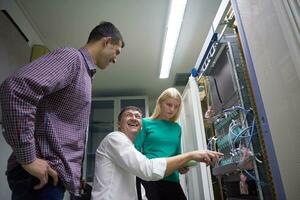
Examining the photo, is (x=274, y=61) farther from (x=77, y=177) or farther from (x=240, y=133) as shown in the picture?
(x=77, y=177)

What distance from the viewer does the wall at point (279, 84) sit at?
0.74 m

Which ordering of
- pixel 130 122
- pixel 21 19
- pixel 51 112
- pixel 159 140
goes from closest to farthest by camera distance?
pixel 51 112, pixel 130 122, pixel 159 140, pixel 21 19

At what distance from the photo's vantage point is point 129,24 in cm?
255

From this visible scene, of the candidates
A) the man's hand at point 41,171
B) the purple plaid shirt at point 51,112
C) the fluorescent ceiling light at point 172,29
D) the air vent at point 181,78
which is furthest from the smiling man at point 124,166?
the air vent at point 181,78

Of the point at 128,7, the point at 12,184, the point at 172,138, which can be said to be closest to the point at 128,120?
the point at 172,138

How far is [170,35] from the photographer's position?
8.32 feet

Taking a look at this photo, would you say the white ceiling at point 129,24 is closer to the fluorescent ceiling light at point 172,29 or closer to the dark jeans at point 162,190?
the fluorescent ceiling light at point 172,29

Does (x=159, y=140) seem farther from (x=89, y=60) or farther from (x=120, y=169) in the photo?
(x=89, y=60)

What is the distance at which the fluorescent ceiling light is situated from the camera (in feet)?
6.81

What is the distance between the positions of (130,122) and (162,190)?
0.55 meters

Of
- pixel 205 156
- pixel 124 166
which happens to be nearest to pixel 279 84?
pixel 205 156

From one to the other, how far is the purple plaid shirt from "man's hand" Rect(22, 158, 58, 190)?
0.07 feet

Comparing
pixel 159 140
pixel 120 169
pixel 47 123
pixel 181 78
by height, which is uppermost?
pixel 181 78

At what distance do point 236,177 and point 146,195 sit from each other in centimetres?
63
